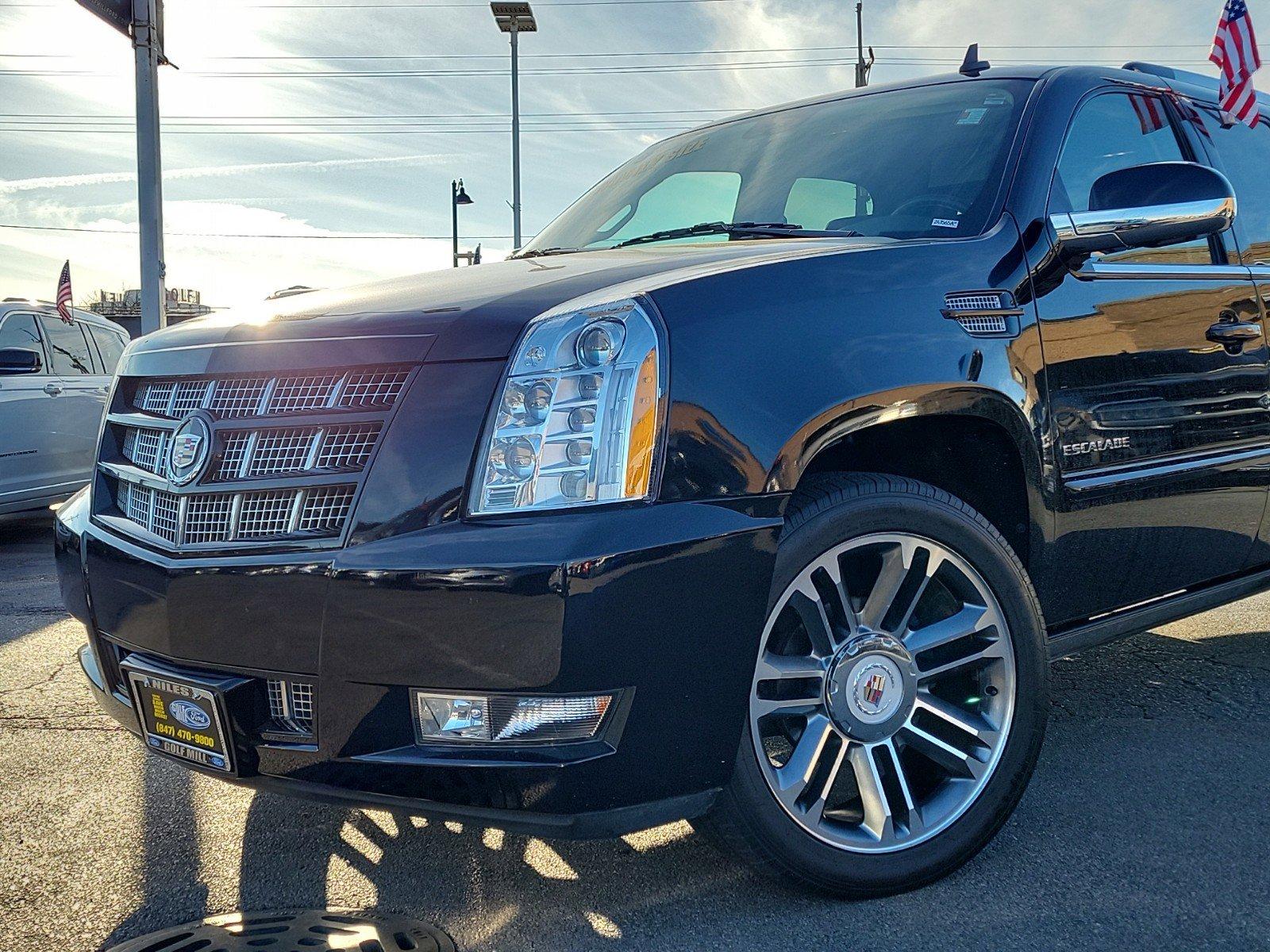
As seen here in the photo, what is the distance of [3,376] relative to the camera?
24.3ft

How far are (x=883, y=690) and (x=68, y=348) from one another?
7.56m

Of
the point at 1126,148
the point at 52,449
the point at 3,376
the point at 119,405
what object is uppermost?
the point at 1126,148

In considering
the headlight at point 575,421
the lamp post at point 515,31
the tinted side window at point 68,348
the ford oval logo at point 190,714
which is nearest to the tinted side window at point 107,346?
the tinted side window at point 68,348

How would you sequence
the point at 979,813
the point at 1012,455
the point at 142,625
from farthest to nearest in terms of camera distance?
the point at 1012,455 → the point at 979,813 → the point at 142,625

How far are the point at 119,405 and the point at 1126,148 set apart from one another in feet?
9.00

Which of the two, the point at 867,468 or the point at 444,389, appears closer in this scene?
the point at 444,389

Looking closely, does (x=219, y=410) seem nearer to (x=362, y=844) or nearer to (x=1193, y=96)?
(x=362, y=844)

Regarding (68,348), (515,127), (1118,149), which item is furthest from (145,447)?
(515,127)

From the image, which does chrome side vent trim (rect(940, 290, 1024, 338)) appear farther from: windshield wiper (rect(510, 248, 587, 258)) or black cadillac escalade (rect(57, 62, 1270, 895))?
windshield wiper (rect(510, 248, 587, 258))

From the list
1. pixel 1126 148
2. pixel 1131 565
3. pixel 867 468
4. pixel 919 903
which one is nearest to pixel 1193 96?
pixel 1126 148

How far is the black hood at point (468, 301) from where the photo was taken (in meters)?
2.07

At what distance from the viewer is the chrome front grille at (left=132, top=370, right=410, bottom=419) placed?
2.06 metres

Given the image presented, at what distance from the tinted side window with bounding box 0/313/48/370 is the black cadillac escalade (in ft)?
18.4

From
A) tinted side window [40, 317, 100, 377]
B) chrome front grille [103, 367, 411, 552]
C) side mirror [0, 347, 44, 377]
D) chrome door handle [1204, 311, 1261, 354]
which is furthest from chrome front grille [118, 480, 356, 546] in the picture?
tinted side window [40, 317, 100, 377]
